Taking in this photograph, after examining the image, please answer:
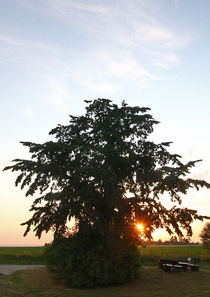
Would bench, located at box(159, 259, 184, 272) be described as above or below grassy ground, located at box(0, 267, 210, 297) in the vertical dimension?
above

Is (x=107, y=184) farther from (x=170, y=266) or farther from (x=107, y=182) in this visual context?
(x=170, y=266)

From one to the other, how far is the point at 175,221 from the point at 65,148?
7.69 m

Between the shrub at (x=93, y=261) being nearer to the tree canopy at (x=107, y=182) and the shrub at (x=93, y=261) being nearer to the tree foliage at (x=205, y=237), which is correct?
the tree canopy at (x=107, y=182)

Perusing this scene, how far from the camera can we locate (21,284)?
2092cm

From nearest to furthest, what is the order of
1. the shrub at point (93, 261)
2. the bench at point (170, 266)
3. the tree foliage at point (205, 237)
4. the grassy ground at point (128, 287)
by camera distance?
the grassy ground at point (128, 287) < the shrub at point (93, 261) < the bench at point (170, 266) < the tree foliage at point (205, 237)

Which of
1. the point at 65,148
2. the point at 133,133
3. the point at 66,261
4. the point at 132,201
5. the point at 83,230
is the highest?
the point at 133,133

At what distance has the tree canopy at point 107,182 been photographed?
64.6 ft

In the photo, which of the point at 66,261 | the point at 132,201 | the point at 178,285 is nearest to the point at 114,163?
the point at 132,201

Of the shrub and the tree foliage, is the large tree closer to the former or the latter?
the shrub

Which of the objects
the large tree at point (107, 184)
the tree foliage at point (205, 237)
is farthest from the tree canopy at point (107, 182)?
the tree foliage at point (205, 237)

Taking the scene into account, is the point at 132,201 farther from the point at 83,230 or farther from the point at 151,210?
the point at 83,230

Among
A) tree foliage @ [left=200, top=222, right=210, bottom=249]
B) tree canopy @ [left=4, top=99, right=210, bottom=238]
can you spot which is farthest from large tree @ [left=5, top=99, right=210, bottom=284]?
tree foliage @ [left=200, top=222, right=210, bottom=249]

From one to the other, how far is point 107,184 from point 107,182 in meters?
0.12

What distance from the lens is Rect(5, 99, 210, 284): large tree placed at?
19.7m
